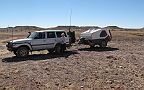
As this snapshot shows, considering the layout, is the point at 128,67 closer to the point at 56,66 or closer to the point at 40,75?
the point at 56,66

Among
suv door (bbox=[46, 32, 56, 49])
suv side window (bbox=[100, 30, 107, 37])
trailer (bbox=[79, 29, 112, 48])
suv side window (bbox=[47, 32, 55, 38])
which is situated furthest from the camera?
suv side window (bbox=[100, 30, 107, 37])

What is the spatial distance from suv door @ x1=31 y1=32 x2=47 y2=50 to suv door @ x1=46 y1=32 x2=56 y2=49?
28 centimetres

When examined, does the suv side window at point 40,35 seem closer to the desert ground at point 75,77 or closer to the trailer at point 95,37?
the desert ground at point 75,77

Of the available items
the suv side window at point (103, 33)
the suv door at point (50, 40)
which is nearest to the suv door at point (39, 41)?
the suv door at point (50, 40)

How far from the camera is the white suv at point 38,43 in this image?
20.0 meters

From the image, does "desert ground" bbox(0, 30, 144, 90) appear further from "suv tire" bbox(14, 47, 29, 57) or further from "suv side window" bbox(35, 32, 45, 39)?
"suv side window" bbox(35, 32, 45, 39)

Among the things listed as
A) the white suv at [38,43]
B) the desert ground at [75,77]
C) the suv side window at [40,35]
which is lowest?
the desert ground at [75,77]

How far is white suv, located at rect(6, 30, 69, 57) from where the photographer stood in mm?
19969

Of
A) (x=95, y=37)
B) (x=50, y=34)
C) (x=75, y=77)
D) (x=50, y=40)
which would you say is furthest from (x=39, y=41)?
(x=75, y=77)

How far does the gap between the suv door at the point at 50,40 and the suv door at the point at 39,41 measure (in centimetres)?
28

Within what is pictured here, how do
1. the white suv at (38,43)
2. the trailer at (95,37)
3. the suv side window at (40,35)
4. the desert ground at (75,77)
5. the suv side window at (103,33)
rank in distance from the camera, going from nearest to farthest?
the desert ground at (75,77)
the white suv at (38,43)
the suv side window at (40,35)
the trailer at (95,37)
the suv side window at (103,33)

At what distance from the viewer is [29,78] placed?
1246 centimetres

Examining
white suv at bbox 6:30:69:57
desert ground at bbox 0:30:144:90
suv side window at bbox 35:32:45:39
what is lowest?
desert ground at bbox 0:30:144:90

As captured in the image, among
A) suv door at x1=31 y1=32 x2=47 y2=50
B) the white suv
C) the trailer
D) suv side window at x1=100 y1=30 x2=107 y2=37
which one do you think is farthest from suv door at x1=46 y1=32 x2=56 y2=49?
suv side window at x1=100 y1=30 x2=107 y2=37
